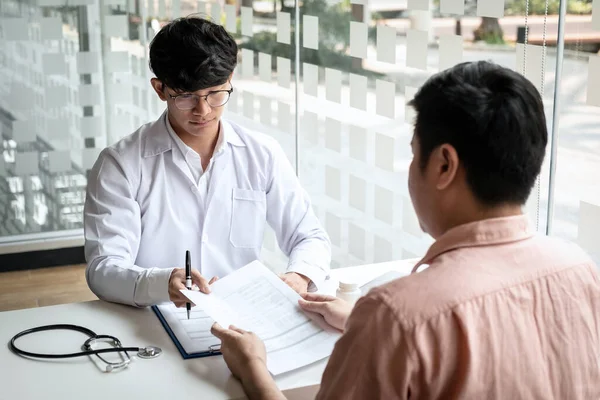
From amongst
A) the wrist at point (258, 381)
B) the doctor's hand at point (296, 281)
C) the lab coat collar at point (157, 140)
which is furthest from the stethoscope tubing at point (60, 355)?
the lab coat collar at point (157, 140)

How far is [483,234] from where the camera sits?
1.12 m

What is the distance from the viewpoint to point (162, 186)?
7.38ft

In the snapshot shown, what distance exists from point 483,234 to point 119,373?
848mm

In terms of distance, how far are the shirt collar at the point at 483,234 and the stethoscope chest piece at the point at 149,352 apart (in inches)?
30.3

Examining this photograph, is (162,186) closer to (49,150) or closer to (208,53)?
(208,53)

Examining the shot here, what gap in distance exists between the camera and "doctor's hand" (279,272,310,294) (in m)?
2.07

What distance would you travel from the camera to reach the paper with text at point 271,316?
1656 mm

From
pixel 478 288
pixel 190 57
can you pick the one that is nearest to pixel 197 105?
pixel 190 57

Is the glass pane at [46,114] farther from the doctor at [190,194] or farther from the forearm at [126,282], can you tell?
the forearm at [126,282]

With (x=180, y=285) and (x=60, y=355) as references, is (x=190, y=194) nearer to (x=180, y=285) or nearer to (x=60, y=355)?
(x=180, y=285)

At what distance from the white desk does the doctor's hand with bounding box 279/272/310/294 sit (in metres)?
0.38

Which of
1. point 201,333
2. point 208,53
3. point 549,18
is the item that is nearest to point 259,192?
point 208,53

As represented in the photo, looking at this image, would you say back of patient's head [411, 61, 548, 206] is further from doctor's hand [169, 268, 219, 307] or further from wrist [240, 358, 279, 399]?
doctor's hand [169, 268, 219, 307]

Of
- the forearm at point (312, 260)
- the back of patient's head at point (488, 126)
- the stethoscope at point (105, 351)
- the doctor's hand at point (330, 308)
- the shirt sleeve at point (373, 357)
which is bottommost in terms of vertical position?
the stethoscope at point (105, 351)
